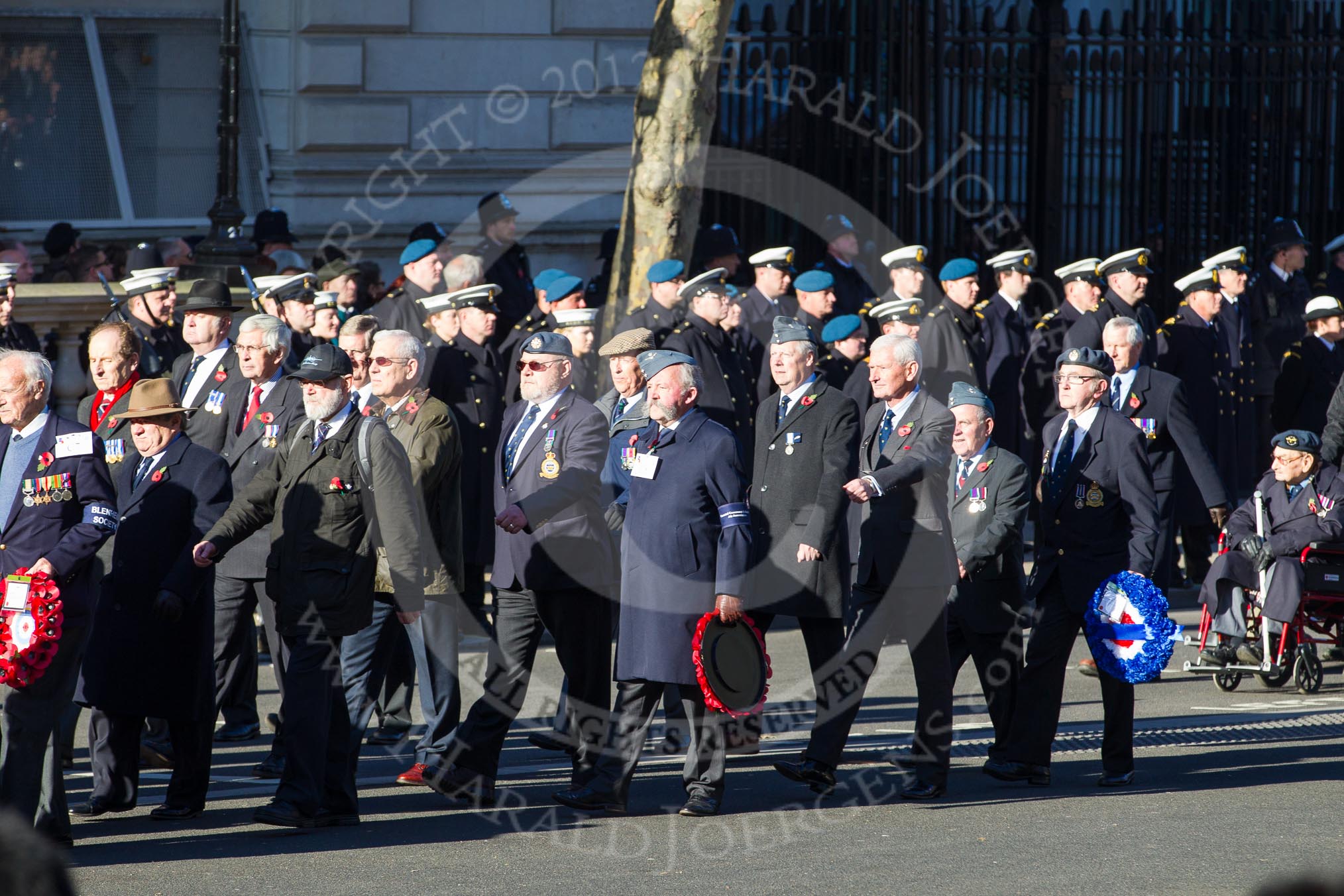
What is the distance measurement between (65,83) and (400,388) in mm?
9902

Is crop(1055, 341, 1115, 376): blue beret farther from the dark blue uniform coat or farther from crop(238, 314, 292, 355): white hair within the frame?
crop(238, 314, 292, 355): white hair

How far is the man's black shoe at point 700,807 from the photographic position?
718 cm

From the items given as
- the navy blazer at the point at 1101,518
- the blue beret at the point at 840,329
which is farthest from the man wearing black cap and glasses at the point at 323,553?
the blue beret at the point at 840,329

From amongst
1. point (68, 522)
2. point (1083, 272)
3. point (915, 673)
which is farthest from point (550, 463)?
point (1083, 272)

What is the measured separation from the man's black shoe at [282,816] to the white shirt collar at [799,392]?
2613 mm

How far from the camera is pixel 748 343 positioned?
41.7ft

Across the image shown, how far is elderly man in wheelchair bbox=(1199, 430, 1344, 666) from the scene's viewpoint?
31.9 feet

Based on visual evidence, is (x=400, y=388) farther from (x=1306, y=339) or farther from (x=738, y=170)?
(x=738, y=170)

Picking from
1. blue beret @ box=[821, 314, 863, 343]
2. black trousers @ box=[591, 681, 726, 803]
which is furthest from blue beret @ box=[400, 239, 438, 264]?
black trousers @ box=[591, 681, 726, 803]

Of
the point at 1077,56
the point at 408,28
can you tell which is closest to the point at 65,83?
the point at 408,28

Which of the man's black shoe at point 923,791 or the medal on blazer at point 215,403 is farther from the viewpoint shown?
the medal on blazer at point 215,403

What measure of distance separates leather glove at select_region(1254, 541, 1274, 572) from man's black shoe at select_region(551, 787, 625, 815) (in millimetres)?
4128

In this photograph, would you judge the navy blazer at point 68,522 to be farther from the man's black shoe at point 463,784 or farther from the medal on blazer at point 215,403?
the medal on blazer at point 215,403

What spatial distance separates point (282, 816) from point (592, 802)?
1.17 m
